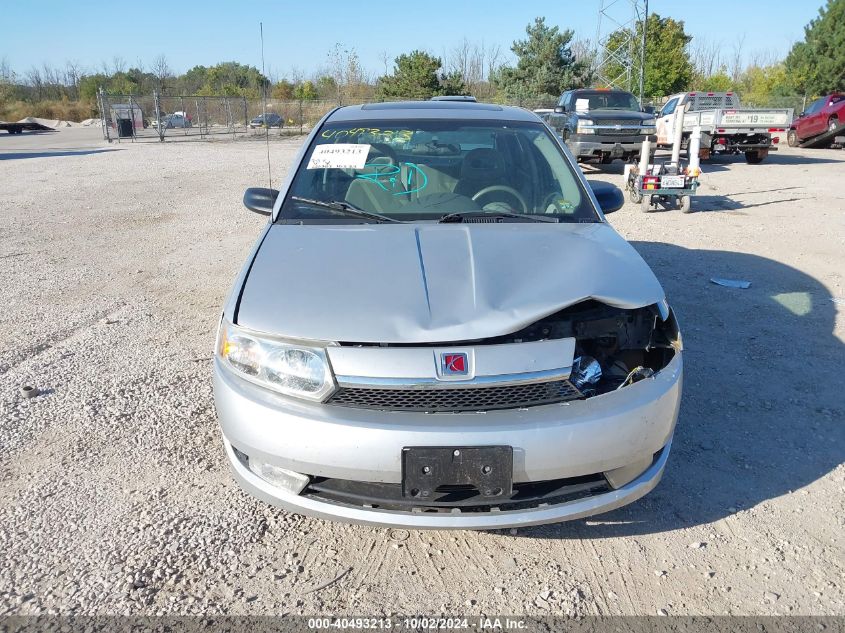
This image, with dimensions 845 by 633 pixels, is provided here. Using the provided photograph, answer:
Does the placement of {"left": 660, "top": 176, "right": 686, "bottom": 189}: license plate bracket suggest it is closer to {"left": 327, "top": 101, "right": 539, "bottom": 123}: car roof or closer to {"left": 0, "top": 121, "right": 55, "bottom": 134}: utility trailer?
{"left": 327, "top": 101, "right": 539, "bottom": 123}: car roof

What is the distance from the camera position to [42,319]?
17.2 feet

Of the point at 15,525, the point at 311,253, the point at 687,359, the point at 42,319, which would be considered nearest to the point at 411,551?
the point at 311,253

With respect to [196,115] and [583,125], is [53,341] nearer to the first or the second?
[583,125]

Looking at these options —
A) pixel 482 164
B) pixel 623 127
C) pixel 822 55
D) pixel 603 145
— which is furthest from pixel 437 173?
pixel 822 55

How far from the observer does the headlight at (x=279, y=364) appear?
91.1 inches

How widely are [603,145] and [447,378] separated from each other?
12.9 metres

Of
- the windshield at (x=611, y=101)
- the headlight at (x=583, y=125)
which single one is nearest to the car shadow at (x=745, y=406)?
the headlight at (x=583, y=125)

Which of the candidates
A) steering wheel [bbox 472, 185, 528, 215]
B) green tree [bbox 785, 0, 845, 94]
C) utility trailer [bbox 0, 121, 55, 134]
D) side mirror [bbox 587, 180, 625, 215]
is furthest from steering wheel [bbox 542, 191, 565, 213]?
utility trailer [bbox 0, 121, 55, 134]

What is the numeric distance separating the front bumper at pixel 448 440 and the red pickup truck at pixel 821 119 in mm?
22933

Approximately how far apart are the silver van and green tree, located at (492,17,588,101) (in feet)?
116

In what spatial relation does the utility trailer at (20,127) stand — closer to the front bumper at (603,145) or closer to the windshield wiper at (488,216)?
the front bumper at (603,145)

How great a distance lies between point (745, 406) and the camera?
376 centimetres

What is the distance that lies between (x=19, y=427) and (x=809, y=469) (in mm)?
4077

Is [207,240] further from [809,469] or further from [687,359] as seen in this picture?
[809,469]
